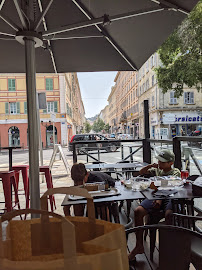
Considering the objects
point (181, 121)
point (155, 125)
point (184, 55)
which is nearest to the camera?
point (184, 55)

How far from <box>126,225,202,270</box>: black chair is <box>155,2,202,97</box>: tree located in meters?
14.2

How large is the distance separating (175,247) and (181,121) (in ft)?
110

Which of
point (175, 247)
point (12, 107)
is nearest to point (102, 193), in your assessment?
point (175, 247)

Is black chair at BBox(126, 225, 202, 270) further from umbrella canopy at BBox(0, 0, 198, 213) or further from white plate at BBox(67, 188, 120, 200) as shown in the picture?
umbrella canopy at BBox(0, 0, 198, 213)

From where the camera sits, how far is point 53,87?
3166 centimetres

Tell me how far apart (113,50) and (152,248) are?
3133 millimetres

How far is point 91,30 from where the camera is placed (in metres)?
3.69

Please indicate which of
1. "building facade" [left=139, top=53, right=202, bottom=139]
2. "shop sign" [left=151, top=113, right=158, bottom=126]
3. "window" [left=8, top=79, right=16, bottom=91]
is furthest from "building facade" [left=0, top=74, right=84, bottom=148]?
Answer: "building facade" [left=139, top=53, right=202, bottom=139]

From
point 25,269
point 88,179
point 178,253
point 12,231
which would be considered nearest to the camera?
point 25,269

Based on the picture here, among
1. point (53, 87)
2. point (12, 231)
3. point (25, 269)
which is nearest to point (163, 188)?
point (12, 231)

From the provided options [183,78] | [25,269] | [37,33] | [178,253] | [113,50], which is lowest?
[178,253]

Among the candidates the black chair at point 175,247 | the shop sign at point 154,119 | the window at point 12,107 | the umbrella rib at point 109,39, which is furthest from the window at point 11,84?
the black chair at point 175,247

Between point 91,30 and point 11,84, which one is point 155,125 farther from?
point 91,30

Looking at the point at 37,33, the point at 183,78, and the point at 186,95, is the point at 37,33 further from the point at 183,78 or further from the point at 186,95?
the point at 186,95
